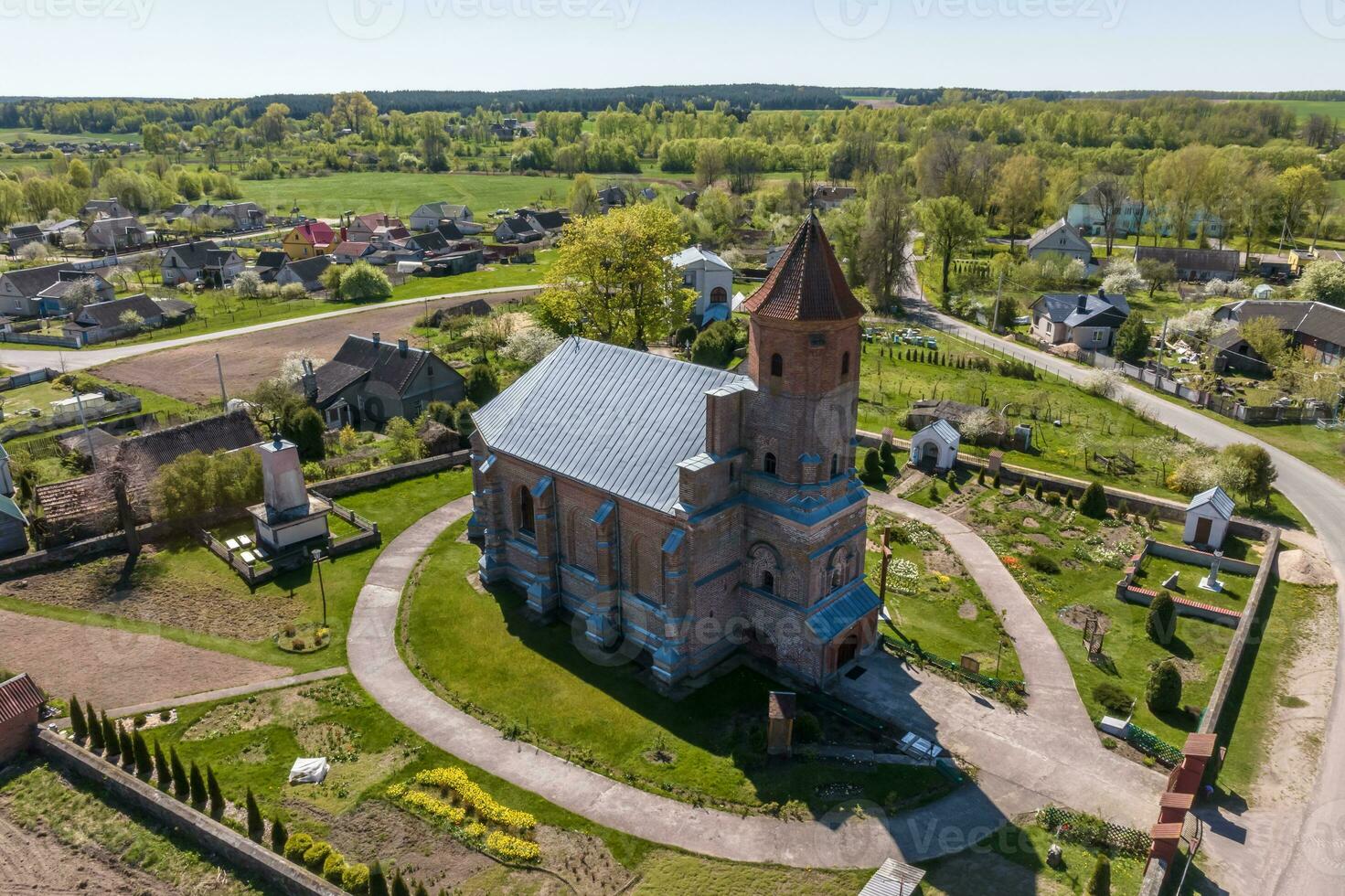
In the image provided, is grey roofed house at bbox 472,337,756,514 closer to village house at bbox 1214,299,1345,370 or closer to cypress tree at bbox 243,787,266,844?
cypress tree at bbox 243,787,266,844

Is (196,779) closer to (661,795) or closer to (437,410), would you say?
(661,795)

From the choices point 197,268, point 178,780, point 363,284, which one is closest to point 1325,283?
point 178,780

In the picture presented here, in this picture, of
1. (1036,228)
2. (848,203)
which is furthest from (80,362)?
(1036,228)

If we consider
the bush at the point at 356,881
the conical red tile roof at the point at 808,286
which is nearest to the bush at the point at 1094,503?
the conical red tile roof at the point at 808,286

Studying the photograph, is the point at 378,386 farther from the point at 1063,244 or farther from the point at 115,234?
the point at 115,234

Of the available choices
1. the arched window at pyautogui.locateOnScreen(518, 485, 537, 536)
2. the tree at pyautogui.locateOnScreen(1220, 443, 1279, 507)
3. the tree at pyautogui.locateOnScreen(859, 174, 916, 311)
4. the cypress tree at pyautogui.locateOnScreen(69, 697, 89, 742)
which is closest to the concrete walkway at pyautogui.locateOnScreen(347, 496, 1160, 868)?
the arched window at pyautogui.locateOnScreen(518, 485, 537, 536)

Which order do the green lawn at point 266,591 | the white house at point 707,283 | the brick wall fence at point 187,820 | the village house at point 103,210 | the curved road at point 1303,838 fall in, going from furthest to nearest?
the village house at point 103,210, the white house at point 707,283, the green lawn at point 266,591, the curved road at point 1303,838, the brick wall fence at point 187,820

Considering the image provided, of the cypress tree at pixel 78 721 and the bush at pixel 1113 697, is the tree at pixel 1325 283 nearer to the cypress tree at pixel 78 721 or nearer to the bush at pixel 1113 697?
the bush at pixel 1113 697
